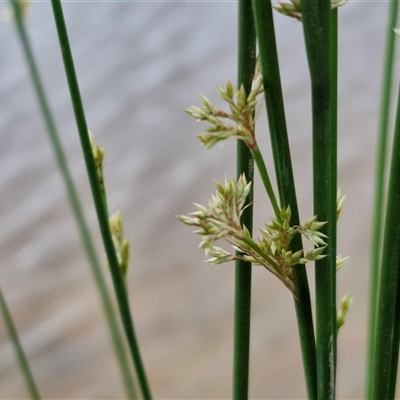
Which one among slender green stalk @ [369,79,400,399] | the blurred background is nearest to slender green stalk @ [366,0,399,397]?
slender green stalk @ [369,79,400,399]

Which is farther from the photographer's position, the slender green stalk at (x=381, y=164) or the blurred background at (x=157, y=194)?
the blurred background at (x=157, y=194)

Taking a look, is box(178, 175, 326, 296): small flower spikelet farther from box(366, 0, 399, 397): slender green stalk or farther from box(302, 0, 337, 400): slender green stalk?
box(366, 0, 399, 397): slender green stalk

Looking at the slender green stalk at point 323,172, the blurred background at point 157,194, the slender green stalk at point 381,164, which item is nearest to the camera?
the slender green stalk at point 323,172

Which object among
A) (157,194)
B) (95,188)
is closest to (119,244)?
(95,188)

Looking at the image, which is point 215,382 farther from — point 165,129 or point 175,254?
point 165,129

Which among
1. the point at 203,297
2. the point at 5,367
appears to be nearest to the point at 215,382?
the point at 203,297

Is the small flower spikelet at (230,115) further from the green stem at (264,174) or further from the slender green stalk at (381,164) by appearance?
the slender green stalk at (381,164)

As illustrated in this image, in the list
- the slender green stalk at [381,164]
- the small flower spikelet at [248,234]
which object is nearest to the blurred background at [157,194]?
the slender green stalk at [381,164]
